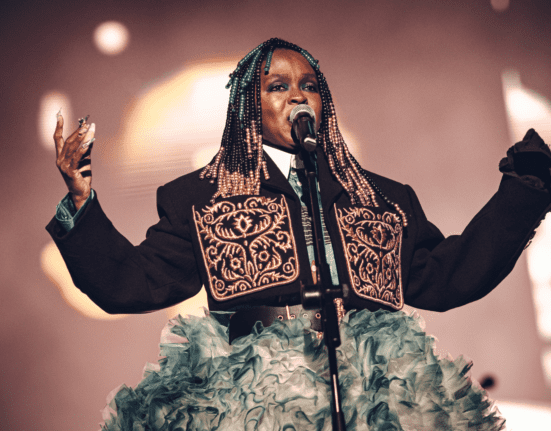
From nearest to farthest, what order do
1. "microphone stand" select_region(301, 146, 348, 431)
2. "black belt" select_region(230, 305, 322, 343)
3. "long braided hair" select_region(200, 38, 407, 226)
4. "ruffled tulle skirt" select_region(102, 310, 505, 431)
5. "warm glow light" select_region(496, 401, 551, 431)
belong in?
"microphone stand" select_region(301, 146, 348, 431) < "ruffled tulle skirt" select_region(102, 310, 505, 431) < "black belt" select_region(230, 305, 322, 343) < "long braided hair" select_region(200, 38, 407, 226) < "warm glow light" select_region(496, 401, 551, 431)

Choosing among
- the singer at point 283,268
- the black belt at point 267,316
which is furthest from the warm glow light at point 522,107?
the black belt at point 267,316

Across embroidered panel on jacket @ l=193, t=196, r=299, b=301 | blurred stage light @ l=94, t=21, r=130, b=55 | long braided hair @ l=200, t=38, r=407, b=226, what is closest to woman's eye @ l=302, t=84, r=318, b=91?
long braided hair @ l=200, t=38, r=407, b=226

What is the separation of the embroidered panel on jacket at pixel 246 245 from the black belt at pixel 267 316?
6cm

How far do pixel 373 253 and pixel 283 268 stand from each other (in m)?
0.27

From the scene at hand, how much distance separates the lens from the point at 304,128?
1.30m

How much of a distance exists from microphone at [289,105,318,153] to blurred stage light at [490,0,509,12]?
2.28 metres

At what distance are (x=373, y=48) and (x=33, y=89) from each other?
5.81 ft

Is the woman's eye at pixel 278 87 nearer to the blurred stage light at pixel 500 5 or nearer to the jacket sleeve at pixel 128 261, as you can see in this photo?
the jacket sleeve at pixel 128 261

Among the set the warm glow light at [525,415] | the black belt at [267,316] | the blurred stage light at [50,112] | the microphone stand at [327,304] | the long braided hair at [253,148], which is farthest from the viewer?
the blurred stage light at [50,112]

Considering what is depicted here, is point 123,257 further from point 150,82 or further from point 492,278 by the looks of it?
point 150,82

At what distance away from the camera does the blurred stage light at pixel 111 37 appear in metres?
2.96

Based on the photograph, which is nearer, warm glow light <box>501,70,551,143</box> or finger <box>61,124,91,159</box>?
finger <box>61,124,91,159</box>

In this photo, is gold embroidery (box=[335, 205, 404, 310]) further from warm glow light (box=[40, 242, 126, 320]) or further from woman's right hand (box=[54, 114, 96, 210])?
warm glow light (box=[40, 242, 126, 320])

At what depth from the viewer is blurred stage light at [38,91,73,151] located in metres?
2.89
